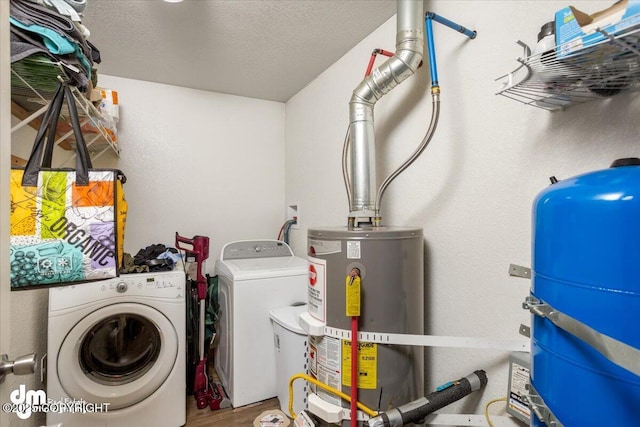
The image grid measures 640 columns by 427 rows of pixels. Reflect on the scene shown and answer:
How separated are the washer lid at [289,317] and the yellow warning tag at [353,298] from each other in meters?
0.76

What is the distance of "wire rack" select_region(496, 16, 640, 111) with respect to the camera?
0.60 metres

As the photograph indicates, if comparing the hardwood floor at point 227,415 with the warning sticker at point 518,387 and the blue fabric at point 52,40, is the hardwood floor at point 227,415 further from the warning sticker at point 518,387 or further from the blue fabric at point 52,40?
the blue fabric at point 52,40

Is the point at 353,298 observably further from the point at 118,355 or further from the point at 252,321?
the point at 118,355

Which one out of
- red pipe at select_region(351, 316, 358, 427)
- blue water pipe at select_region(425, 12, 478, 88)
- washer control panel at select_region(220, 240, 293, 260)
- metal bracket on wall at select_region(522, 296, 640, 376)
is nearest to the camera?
metal bracket on wall at select_region(522, 296, 640, 376)

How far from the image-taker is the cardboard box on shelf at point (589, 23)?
0.57m

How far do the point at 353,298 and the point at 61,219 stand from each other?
0.93 m

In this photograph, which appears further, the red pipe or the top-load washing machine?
the top-load washing machine

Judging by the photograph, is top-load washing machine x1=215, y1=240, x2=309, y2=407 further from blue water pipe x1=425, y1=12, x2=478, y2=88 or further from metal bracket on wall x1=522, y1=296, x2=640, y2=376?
metal bracket on wall x1=522, y1=296, x2=640, y2=376

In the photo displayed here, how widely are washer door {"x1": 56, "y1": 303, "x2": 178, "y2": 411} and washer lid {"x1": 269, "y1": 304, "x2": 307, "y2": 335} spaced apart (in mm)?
607

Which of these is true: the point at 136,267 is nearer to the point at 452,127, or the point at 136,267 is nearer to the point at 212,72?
the point at 212,72

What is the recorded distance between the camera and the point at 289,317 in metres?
1.90

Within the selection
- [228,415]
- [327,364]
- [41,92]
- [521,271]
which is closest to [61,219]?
[41,92]

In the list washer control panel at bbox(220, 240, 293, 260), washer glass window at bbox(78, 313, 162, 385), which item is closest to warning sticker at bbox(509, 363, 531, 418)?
washer glass window at bbox(78, 313, 162, 385)

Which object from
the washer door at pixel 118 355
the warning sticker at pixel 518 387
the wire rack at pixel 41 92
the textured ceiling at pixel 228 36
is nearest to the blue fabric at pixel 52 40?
the wire rack at pixel 41 92
